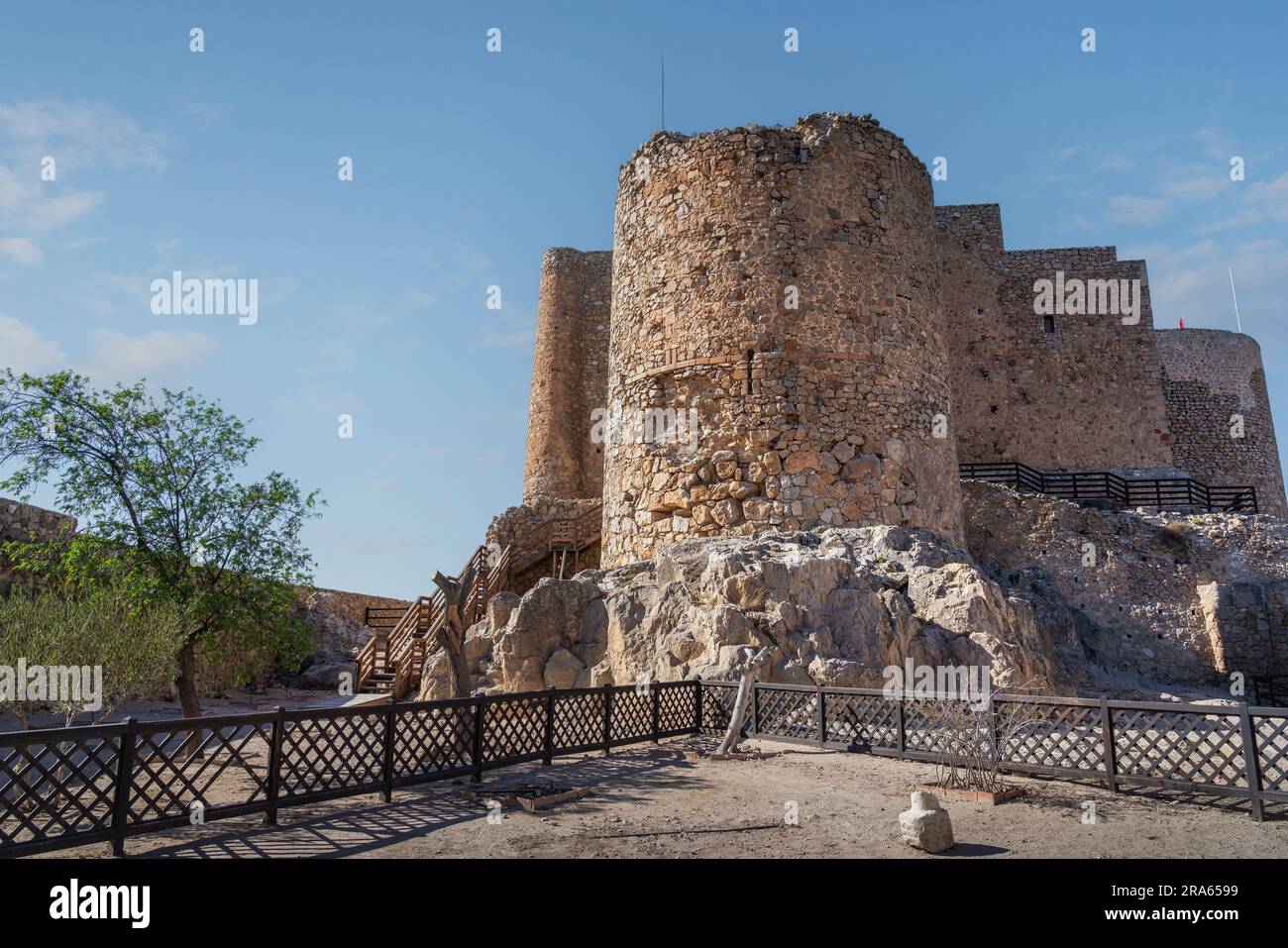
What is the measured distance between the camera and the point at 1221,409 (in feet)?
90.9

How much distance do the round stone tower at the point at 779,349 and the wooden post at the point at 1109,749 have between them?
612 cm

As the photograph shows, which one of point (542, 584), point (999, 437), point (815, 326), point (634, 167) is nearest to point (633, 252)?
point (634, 167)

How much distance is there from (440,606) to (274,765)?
436 inches

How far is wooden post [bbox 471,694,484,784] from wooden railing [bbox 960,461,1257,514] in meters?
16.0

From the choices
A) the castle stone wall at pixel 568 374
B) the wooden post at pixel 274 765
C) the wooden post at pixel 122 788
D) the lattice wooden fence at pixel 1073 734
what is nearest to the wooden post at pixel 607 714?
the lattice wooden fence at pixel 1073 734

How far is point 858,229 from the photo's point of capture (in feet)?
46.6

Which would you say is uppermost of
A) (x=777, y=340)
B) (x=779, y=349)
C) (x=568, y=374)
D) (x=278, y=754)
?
(x=568, y=374)

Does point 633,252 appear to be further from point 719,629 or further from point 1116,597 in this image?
point 1116,597

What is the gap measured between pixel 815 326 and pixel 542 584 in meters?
5.93

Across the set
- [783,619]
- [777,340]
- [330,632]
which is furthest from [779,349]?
[330,632]

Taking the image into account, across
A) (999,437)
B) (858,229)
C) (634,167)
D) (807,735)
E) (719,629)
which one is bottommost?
(807,735)

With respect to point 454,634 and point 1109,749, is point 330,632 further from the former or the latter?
point 1109,749

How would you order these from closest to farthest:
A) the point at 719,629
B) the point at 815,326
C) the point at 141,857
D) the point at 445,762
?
the point at 141,857
the point at 445,762
the point at 719,629
the point at 815,326

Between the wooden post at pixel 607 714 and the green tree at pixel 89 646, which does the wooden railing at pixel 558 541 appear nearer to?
the wooden post at pixel 607 714
